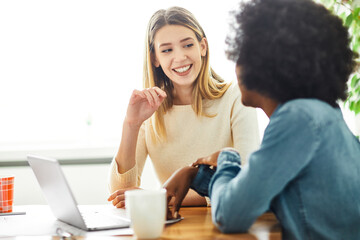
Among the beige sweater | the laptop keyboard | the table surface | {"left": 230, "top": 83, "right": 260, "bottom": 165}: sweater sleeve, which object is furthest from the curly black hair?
the beige sweater

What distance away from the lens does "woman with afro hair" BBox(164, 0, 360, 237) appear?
0.91m

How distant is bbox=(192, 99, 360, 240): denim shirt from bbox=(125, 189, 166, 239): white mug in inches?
5.3

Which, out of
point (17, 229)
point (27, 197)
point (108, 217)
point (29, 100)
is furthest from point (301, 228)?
point (29, 100)

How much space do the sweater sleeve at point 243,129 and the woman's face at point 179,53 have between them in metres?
0.22

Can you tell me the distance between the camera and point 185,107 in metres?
1.95

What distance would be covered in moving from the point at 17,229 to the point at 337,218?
0.79m

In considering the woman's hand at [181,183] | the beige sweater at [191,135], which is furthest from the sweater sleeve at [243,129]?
the woman's hand at [181,183]

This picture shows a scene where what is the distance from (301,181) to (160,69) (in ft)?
3.81

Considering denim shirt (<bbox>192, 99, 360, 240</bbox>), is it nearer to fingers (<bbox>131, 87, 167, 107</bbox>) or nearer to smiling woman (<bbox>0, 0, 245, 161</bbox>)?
fingers (<bbox>131, 87, 167, 107</bbox>)

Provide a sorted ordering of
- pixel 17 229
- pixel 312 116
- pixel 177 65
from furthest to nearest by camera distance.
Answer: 1. pixel 177 65
2. pixel 17 229
3. pixel 312 116

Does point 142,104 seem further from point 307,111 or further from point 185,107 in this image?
point 307,111

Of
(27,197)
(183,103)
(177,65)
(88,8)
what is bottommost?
(27,197)

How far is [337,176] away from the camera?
954 millimetres

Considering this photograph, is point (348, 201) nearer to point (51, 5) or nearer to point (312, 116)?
point (312, 116)
